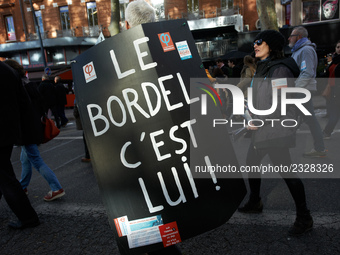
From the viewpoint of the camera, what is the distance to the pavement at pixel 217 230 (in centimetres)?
232

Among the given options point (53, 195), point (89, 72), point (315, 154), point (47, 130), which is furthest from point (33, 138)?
point (315, 154)

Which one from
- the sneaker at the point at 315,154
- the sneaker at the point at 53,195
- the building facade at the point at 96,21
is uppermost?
the building facade at the point at 96,21

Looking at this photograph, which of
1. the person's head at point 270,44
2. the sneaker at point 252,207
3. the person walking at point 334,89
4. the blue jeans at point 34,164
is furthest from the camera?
the person walking at point 334,89

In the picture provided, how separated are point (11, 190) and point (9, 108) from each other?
80 cm

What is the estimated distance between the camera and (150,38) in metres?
1.43

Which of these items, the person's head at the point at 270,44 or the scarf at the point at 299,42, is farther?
the scarf at the point at 299,42

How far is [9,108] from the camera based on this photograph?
278 cm

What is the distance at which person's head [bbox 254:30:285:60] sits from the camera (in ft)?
8.13

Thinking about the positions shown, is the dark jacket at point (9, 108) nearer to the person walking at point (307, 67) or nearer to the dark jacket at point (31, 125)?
the dark jacket at point (31, 125)

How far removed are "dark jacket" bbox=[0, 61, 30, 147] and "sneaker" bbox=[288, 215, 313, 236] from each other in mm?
2659

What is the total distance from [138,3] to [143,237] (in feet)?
4.30

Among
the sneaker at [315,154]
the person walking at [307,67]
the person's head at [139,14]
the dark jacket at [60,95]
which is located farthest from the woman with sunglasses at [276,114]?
the dark jacket at [60,95]

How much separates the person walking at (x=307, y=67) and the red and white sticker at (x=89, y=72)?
10.4 feet

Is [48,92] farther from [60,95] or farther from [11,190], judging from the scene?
[11,190]
